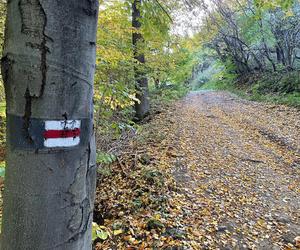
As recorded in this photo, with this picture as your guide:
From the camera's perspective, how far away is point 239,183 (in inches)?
190

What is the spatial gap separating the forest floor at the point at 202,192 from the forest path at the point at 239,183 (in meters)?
0.01

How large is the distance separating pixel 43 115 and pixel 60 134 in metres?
0.08

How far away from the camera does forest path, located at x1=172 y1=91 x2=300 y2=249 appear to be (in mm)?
3371

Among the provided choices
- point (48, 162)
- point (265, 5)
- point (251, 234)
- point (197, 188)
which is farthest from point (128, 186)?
point (48, 162)

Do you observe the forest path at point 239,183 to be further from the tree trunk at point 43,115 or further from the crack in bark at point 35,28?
the crack in bark at point 35,28

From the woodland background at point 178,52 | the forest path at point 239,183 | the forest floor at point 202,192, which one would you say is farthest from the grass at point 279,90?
the forest floor at point 202,192

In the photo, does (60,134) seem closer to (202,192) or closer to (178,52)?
(202,192)

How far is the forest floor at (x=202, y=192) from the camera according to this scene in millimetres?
3279

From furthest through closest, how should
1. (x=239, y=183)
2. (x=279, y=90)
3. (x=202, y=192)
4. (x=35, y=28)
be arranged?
(x=279, y=90)
(x=239, y=183)
(x=202, y=192)
(x=35, y=28)

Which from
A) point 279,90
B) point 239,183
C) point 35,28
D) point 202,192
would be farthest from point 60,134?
point 279,90

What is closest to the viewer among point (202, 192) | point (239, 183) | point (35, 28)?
point (35, 28)

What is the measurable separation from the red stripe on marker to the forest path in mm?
2628

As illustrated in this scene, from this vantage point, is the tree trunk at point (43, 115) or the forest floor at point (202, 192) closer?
the tree trunk at point (43, 115)

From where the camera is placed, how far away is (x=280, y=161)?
600cm
